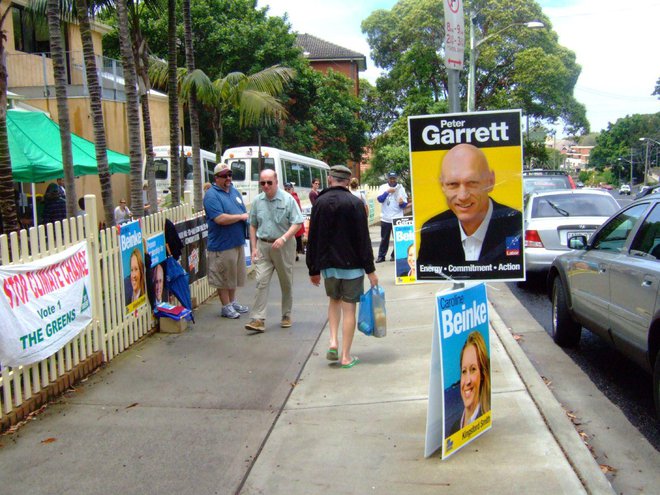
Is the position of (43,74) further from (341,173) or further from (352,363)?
(352,363)

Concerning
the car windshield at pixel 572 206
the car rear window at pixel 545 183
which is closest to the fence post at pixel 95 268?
the car windshield at pixel 572 206

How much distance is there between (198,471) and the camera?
4184mm

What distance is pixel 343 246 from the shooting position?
20.2ft

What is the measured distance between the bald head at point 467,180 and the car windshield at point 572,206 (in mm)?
6616

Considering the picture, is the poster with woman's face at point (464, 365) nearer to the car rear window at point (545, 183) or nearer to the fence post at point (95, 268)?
the fence post at point (95, 268)

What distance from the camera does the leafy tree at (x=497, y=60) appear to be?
36.3m

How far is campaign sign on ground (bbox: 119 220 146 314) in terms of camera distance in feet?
22.7

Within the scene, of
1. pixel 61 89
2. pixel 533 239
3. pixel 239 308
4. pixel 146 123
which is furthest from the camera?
pixel 146 123

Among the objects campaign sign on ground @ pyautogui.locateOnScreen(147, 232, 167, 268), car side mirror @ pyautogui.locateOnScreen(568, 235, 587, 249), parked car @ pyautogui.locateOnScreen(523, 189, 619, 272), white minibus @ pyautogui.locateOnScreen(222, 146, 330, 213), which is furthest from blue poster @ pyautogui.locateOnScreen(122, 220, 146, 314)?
white minibus @ pyautogui.locateOnScreen(222, 146, 330, 213)

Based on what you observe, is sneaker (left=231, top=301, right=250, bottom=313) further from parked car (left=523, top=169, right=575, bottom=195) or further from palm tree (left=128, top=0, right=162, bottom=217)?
parked car (left=523, top=169, right=575, bottom=195)

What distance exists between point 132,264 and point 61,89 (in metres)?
3.64

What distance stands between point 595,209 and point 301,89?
935 inches

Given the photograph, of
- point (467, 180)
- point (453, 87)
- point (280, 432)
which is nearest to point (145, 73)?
point (453, 87)

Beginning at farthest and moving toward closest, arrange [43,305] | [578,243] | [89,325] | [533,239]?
1. [533,239]
2. [578,243]
3. [89,325]
4. [43,305]
